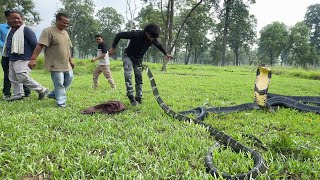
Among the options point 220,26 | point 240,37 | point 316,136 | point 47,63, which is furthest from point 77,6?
point 316,136

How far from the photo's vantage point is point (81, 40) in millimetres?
73625

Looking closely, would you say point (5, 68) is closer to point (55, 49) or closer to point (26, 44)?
point (26, 44)

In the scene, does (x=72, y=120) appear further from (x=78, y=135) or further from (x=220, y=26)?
(x=220, y=26)

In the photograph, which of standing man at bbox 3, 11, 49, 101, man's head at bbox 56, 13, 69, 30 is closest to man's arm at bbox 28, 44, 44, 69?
man's head at bbox 56, 13, 69, 30

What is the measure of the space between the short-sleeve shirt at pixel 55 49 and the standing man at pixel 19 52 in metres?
1.11

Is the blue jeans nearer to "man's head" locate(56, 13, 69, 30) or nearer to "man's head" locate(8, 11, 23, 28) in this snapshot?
"man's head" locate(56, 13, 69, 30)

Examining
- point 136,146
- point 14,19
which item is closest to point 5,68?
point 14,19

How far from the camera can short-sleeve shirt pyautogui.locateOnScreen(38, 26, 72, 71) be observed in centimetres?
555

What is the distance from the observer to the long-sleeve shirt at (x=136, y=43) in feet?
19.3

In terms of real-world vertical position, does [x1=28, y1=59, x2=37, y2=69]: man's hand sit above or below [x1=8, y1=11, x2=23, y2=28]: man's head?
below

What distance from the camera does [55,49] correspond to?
5691 millimetres

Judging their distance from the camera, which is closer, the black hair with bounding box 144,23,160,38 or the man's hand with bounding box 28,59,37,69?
the man's hand with bounding box 28,59,37,69

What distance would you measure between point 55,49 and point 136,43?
1691 mm

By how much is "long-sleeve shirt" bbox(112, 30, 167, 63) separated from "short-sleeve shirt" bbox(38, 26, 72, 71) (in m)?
1.07
